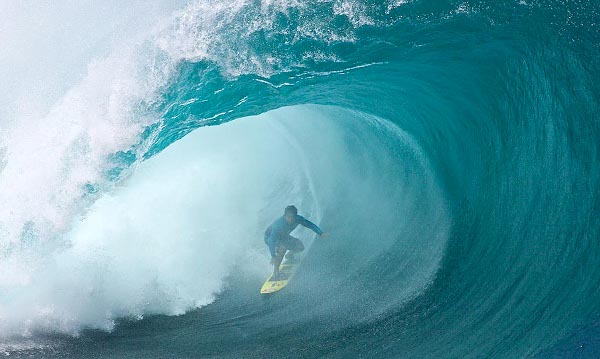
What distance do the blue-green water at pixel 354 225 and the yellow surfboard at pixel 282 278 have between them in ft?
0.73

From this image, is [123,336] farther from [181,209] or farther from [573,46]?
[573,46]

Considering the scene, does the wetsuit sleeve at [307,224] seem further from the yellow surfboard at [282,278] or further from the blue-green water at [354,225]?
the yellow surfboard at [282,278]

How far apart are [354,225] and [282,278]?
1986 mm

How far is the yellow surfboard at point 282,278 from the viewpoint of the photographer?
27.7 feet

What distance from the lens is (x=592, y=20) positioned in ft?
21.1

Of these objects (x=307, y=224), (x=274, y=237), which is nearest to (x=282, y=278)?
(x=274, y=237)

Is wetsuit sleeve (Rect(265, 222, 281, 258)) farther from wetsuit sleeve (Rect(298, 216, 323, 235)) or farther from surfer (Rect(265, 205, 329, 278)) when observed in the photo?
wetsuit sleeve (Rect(298, 216, 323, 235))

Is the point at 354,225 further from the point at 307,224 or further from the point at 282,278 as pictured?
the point at 282,278

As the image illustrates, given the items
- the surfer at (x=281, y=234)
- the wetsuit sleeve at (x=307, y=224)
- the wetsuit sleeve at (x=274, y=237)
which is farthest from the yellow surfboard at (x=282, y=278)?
the wetsuit sleeve at (x=307, y=224)

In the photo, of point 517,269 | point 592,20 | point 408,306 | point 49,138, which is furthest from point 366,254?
point 49,138

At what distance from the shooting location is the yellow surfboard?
8.44m

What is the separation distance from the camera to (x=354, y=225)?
32.1 ft

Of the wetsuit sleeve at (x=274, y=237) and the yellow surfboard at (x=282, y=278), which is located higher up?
the wetsuit sleeve at (x=274, y=237)

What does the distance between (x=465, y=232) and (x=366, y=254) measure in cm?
174
